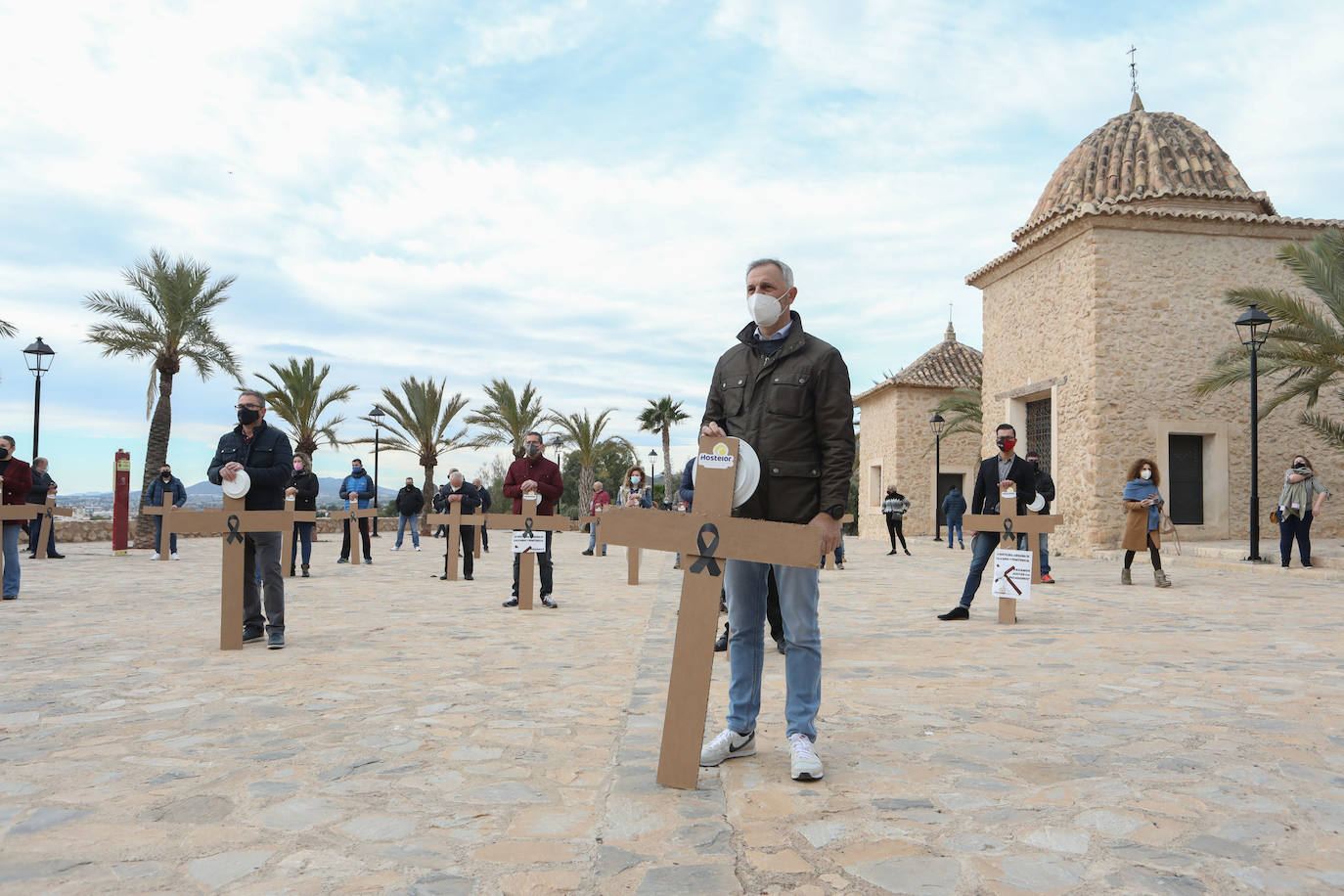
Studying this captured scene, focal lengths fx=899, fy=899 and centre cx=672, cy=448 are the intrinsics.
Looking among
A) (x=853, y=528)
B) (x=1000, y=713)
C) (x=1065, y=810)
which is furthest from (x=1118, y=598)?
(x=853, y=528)

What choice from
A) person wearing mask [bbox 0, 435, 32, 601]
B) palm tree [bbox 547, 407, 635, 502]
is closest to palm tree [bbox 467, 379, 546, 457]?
palm tree [bbox 547, 407, 635, 502]

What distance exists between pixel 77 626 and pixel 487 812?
6430mm

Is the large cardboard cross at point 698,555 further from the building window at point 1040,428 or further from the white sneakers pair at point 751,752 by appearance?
the building window at point 1040,428

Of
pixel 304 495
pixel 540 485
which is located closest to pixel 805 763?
pixel 540 485

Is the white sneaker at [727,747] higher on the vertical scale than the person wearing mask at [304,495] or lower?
lower

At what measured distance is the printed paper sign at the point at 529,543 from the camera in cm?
938

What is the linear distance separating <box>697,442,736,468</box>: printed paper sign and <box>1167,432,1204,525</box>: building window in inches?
773

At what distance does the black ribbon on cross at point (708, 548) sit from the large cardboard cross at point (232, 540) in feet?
14.5

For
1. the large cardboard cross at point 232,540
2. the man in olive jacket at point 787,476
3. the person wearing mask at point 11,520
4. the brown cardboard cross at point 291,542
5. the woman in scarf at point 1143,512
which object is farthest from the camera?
the brown cardboard cross at point 291,542

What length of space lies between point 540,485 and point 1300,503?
1112 cm

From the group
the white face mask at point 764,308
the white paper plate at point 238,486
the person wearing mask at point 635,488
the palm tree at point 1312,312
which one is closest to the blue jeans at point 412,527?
the person wearing mask at point 635,488

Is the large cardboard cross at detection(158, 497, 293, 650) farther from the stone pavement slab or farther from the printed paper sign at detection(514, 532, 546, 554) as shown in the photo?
the printed paper sign at detection(514, 532, 546, 554)

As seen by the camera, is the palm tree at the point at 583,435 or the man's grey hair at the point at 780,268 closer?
the man's grey hair at the point at 780,268

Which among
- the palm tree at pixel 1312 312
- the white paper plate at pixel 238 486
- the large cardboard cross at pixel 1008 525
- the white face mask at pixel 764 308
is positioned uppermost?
the palm tree at pixel 1312 312
